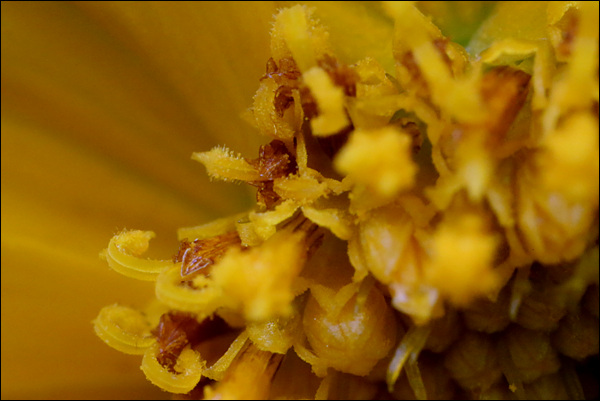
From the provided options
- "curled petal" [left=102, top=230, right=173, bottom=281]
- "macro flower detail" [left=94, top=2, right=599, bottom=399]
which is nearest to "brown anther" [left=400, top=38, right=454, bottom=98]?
"macro flower detail" [left=94, top=2, right=599, bottom=399]

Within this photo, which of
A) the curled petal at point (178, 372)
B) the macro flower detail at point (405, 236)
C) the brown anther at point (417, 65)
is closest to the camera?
the macro flower detail at point (405, 236)

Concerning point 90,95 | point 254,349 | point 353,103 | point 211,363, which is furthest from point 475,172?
point 90,95

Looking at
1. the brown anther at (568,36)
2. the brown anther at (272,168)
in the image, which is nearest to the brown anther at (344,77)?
the brown anther at (272,168)

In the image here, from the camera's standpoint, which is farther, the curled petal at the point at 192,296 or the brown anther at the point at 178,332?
the brown anther at the point at 178,332

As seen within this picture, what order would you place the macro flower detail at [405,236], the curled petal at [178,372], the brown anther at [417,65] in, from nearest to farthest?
the macro flower detail at [405,236] < the brown anther at [417,65] < the curled petal at [178,372]

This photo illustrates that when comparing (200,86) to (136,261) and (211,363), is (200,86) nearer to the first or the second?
(136,261)

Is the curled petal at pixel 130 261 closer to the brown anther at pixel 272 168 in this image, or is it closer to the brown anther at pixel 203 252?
the brown anther at pixel 203 252

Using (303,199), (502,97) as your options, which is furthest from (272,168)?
(502,97)

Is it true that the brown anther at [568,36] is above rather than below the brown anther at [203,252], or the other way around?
above
